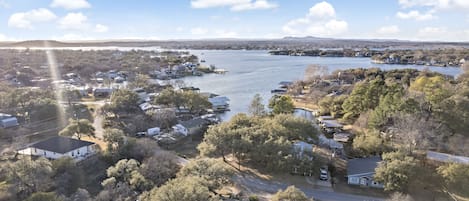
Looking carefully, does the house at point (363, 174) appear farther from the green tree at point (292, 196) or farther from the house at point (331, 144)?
the green tree at point (292, 196)

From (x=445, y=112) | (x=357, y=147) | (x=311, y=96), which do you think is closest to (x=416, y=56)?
(x=311, y=96)

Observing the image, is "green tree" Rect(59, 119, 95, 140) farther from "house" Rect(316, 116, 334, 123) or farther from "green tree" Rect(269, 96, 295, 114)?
"house" Rect(316, 116, 334, 123)

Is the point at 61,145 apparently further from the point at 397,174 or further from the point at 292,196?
the point at 397,174

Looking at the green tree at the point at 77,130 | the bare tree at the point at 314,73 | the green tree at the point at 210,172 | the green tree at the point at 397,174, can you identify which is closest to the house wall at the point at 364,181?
the green tree at the point at 397,174

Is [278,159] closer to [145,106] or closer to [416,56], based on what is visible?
[145,106]

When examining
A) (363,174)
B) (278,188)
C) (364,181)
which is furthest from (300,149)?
(364,181)

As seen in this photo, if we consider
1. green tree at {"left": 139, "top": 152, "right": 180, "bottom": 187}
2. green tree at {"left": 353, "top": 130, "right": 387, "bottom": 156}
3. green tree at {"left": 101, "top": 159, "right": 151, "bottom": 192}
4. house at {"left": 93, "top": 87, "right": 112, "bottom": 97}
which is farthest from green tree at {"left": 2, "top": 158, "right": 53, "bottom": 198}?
house at {"left": 93, "top": 87, "right": 112, "bottom": 97}
